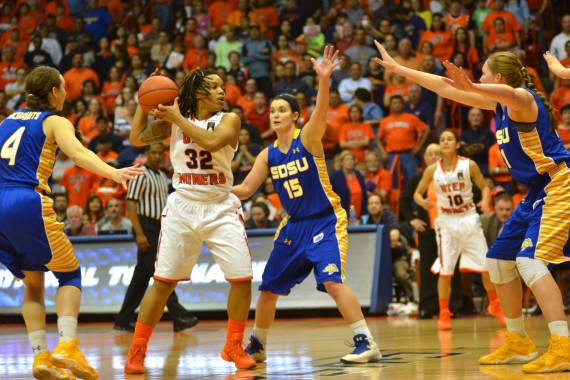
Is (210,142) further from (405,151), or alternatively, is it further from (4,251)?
(405,151)

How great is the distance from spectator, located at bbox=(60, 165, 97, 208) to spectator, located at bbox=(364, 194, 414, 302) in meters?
5.47

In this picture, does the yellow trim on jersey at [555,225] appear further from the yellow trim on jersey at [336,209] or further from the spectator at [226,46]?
the spectator at [226,46]

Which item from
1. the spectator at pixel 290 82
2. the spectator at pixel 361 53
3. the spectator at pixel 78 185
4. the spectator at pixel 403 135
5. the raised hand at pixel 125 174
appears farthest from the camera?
the spectator at pixel 361 53

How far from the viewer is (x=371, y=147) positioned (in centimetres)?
1492

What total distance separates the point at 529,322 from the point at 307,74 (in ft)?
26.2

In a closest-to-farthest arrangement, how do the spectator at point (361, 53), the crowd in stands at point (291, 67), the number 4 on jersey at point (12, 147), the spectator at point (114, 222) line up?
the number 4 on jersey at point (12, 147), the spectator at point (114, 222), the crowd in stands at point (291, 67), the spectator at point (361, 53)

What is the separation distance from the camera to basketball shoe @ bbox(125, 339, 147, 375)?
20.5 ft

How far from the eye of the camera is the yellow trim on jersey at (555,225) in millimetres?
5855

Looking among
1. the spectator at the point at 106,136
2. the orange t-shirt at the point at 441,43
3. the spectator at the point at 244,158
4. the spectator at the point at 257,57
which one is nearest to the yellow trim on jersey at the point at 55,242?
the spectator at the point at 244,158

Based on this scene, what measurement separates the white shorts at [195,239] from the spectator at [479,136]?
803 centimetres

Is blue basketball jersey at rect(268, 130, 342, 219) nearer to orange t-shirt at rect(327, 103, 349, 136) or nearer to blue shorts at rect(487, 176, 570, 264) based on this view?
blue shorts at rect(487, 176, 570, 264)

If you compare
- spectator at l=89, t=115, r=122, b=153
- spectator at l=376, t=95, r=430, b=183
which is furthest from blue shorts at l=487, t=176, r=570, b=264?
spectator at l=89, t=115, r=122, b=153

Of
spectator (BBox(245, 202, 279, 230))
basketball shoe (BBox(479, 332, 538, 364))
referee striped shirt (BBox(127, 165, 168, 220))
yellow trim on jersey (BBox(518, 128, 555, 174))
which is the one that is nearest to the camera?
yellow trim on jersey (BBox(518, 128, 555, 174))

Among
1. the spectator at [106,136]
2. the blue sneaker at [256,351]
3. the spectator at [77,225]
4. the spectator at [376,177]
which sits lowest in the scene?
the blue sneaker at [256,351]
